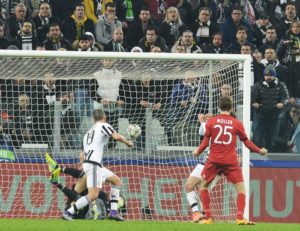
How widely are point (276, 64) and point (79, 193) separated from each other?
4.90m

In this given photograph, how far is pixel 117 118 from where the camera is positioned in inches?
813

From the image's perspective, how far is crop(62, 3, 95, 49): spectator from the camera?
22717mm

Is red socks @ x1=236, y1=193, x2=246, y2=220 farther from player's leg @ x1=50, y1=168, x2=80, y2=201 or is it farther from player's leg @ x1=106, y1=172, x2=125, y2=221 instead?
player's leg @ x1=50, y1=168, x2=80, y2=201

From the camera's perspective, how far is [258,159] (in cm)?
2150

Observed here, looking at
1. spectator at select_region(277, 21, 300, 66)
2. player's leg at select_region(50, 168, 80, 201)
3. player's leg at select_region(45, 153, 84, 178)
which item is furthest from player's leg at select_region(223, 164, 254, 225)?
spectator at select_region(277, 21, 300, 66)

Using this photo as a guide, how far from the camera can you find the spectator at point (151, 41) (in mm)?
22188

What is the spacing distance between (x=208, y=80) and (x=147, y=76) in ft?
3.41

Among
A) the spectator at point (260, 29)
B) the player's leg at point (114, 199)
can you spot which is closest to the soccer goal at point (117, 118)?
the player's leg at point (114, 199)

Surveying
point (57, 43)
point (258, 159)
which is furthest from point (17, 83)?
point (258, 159)

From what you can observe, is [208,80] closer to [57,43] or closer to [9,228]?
[57,43]

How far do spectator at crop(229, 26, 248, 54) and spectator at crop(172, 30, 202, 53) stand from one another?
811 millimetres

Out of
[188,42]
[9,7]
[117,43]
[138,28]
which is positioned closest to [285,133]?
[188,42]

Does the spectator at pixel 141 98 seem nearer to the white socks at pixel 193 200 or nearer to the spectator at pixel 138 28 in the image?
the white socks at pixel 193 200

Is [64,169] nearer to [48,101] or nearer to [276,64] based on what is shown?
[48,101]
